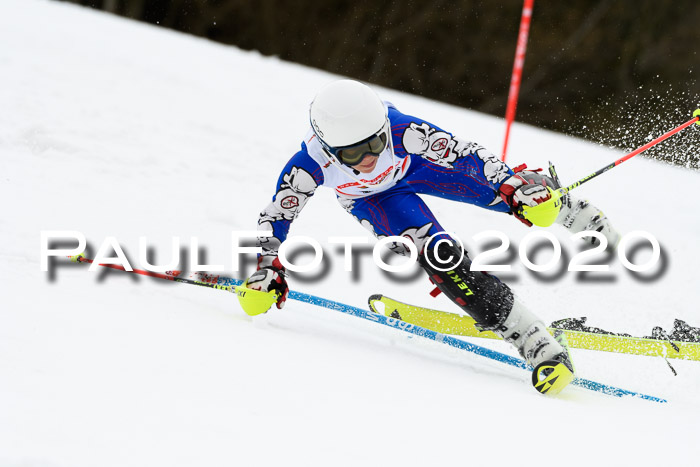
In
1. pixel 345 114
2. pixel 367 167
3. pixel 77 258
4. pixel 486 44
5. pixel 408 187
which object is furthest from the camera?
pixel 486 44

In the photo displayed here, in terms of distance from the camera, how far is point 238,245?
163 inches

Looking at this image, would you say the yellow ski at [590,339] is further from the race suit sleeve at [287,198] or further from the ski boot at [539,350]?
the race suit sleeve at [287,198]

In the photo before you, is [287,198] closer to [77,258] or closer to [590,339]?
[77,258]

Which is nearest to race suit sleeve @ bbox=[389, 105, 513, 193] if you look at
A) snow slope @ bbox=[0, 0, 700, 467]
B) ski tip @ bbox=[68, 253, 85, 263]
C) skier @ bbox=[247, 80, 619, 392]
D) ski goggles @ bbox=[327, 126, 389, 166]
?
skier @ bbox=[247, 80, 619, 392]

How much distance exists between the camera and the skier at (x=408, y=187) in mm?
2604

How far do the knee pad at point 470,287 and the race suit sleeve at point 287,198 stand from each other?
57 centimetres

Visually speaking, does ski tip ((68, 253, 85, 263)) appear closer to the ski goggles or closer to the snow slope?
the snow slope

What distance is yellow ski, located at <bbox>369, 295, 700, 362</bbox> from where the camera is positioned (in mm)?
2916

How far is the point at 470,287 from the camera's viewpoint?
8.65ft

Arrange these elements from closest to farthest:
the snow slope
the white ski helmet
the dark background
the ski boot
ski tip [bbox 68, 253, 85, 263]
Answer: the snow slope
the ski boot
the white ski helmet
ski tip [bbox 68, 253, 85, 263]
the dark background

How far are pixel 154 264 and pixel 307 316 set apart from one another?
0.95 metres

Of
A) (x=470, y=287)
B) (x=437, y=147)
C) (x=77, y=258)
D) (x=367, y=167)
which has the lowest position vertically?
(x=77, y=258)

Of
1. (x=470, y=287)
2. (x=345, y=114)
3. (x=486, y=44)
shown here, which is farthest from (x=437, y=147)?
(x=486, y=44)

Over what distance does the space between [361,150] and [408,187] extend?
1.52 feet
